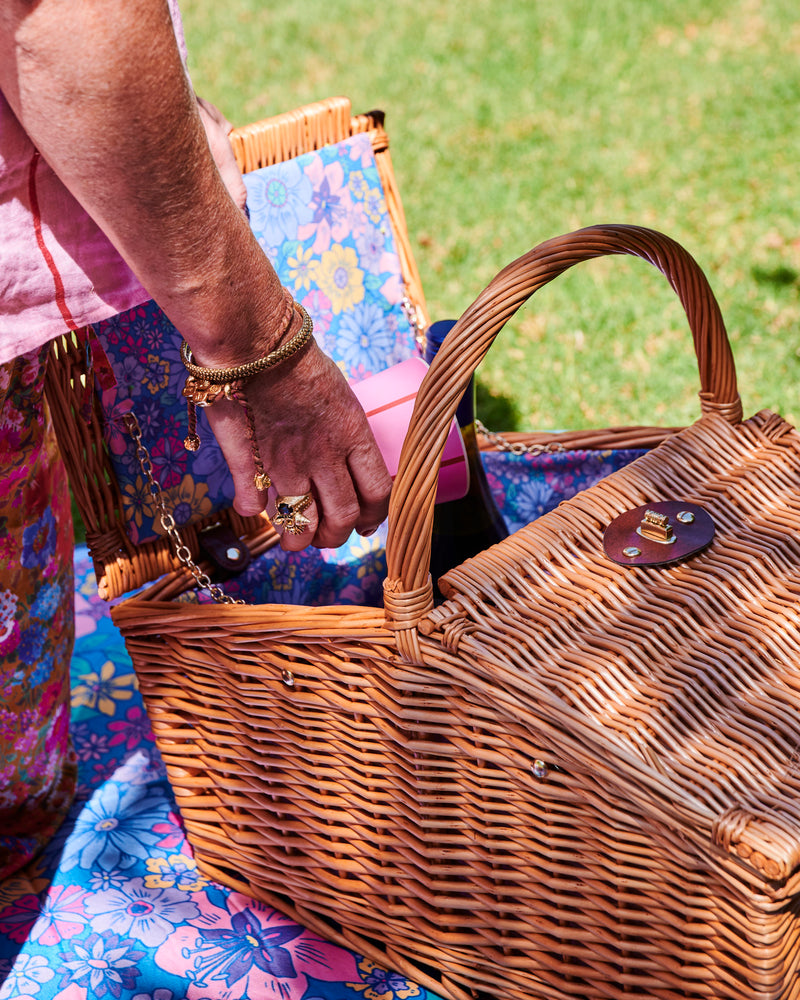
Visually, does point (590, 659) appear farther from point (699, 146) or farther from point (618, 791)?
point (699, 146)

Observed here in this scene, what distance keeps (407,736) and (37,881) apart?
0.72 m

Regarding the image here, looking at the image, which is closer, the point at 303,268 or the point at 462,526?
the point at 462,526

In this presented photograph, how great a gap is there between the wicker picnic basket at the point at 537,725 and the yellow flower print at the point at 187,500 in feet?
0.40

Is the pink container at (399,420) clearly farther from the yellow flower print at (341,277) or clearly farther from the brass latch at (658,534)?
the yellow flower print at (341,277)

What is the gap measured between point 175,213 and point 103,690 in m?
1.15

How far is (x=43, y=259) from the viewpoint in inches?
37.4

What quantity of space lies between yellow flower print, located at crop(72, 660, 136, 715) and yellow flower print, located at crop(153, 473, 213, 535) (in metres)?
0.53

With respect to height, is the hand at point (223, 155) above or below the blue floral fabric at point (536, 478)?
above

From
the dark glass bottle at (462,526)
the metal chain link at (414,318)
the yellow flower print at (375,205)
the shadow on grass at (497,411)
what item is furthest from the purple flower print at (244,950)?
the shadow on grass at (497,411)

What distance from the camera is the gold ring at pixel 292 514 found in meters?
1.05

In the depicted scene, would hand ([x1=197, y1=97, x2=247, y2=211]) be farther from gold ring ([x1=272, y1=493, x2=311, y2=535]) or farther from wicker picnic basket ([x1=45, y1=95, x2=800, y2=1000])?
gold ring ([x1=272, y1=493, x2=311, y2=535])

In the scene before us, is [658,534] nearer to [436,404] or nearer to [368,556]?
[436,404]

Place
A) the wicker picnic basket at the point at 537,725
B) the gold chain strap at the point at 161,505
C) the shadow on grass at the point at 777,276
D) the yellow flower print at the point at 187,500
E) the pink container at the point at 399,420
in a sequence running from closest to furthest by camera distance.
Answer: the wicker picnic basket at the point at 537,725, the pink container at the point at 399,420, the gold chain strap at the point at 161,505, the yellow flower print at the point at 187,500, the shadow on grass at the point at 777,276

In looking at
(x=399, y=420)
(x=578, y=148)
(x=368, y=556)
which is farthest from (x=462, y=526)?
(x=578, y=148)
